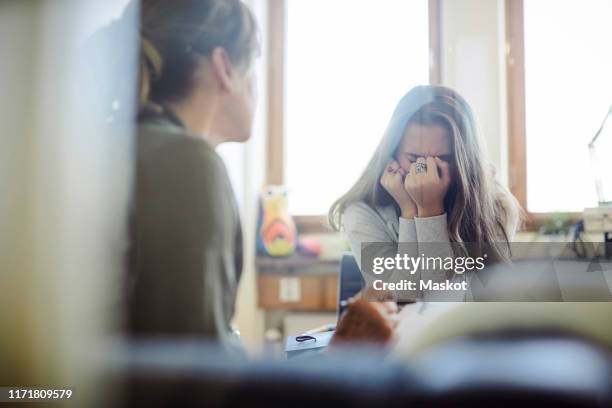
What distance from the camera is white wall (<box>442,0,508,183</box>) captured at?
28.5 inches

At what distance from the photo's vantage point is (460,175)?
0.70 meters

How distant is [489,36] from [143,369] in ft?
2.34

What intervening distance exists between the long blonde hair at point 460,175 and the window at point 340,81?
25 millimetres

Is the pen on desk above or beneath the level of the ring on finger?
beneath

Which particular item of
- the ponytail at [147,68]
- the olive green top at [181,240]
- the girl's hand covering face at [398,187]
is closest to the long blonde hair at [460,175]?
the girl's hand covering face at [398,187]

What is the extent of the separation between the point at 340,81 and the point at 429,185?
24 centimetres

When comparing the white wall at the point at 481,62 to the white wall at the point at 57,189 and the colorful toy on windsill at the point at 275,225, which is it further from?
the white wall at the point at 57,189

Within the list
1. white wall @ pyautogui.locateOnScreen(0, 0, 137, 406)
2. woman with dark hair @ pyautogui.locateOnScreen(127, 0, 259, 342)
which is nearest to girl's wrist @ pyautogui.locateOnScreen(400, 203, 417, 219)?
woman with dark hair @ pyautogui.locateOnScreen(127, 0, 259, 342)

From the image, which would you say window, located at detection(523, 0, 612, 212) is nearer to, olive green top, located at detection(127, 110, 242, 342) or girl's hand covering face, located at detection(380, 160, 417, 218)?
girl's hand covering face, located at detection(380, 160, 417, 218)

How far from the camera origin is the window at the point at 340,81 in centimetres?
75

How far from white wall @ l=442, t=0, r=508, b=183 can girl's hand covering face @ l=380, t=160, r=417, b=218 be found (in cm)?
14

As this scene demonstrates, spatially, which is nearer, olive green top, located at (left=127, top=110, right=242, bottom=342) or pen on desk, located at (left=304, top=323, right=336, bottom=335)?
olive green top, located at (left=127, top=110, right=242, bottom=342)
